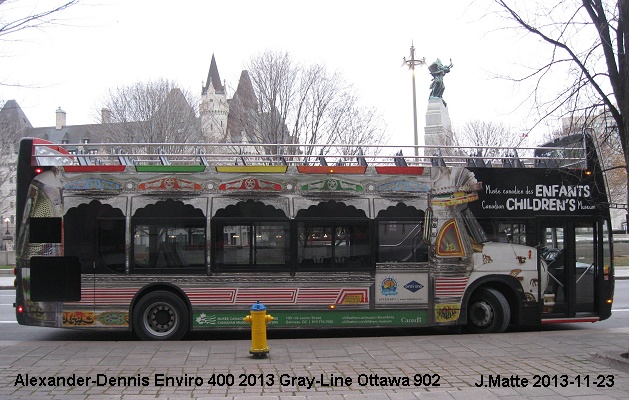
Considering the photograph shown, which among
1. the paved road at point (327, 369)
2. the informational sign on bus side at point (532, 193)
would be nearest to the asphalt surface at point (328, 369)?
the paved road at point (327, 369)

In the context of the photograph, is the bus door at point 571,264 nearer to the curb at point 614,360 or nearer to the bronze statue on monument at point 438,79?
the curb at point 614,360

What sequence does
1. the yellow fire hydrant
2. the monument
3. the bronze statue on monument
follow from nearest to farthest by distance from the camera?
the yellow fire hydrant → the monument → the bronze statue on monument

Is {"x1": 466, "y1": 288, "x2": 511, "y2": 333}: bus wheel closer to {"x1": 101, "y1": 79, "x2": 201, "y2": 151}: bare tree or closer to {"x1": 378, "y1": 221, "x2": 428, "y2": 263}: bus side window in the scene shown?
{"x1": 378, "y1": 221, "x2": 428, "y2": 263}: bus side window

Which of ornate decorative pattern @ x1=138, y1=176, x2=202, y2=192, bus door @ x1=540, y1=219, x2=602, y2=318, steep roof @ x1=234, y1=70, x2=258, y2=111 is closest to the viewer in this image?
ornate decorative pattern @ x1=138, y1=176, x2=202, y2=192

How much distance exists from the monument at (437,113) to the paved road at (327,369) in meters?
20.5

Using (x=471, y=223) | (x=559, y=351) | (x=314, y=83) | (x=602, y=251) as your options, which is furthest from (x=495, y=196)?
(x=314, y=83)

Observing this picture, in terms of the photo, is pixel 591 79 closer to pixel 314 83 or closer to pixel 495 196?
pixel 495 196

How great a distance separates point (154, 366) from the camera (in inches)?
288

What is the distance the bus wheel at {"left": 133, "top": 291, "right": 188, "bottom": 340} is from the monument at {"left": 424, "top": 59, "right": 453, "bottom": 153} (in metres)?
21.0

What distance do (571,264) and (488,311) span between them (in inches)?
69.9

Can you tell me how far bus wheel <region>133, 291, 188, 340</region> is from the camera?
9508 mm

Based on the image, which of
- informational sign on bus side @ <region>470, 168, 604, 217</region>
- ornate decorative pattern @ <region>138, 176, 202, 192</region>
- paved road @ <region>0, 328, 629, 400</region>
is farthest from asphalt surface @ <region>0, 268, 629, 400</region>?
ornate decorative pattern @ <region>138, 176, 202, 192</region>

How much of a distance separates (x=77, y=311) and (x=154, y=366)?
9.26 ft

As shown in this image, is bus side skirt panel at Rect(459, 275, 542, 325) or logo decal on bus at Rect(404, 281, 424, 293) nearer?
logo decal on bus at Rect(404, 281, 424, 293)
